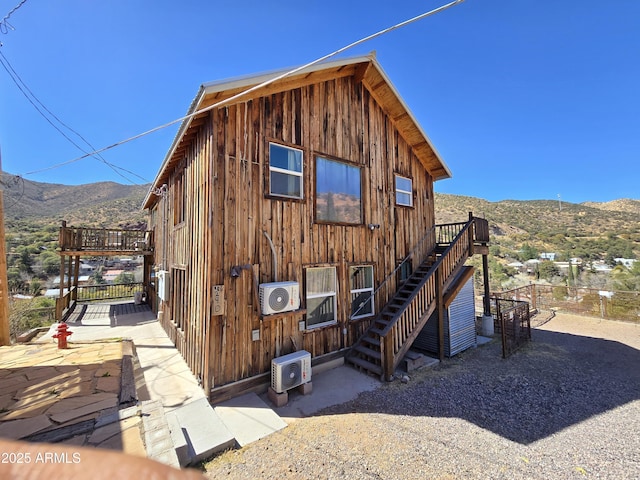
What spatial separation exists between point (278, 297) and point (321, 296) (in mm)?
1478

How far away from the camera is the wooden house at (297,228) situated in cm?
550

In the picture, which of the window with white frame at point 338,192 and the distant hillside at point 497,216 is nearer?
the window with white frame at point 338,192

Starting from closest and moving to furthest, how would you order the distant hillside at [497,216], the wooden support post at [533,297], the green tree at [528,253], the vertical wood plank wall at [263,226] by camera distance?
the vertical wood plank wall at [263,226], the wooden support post at [533,297], the green tree at [528,253], the distant hillside at [497,216]

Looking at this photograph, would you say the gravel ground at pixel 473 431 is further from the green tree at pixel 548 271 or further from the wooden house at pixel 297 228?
the green tree at pixel 548 271

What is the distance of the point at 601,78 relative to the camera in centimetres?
1516

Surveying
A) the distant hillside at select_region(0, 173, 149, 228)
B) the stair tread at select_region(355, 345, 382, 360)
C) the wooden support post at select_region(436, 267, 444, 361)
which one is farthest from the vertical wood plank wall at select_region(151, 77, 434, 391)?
the distant hillside at select_region(0, 173, 149, 228)

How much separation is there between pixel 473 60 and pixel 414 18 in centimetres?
1019

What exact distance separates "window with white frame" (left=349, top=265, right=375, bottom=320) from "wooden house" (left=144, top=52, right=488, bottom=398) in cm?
4

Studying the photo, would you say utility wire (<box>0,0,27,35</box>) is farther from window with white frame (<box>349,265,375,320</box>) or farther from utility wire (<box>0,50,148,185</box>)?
window with white frame (<box>349,265,375,320</box>)

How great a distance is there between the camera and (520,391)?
6.11 meters

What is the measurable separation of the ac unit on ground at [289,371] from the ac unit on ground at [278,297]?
0.99 meters

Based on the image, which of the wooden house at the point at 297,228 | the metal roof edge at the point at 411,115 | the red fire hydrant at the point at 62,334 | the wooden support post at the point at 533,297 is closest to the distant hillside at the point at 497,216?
the wooden support post at the point at 533,297

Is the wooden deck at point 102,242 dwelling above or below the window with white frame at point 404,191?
below

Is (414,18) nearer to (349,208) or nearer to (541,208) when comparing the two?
(349,208)
